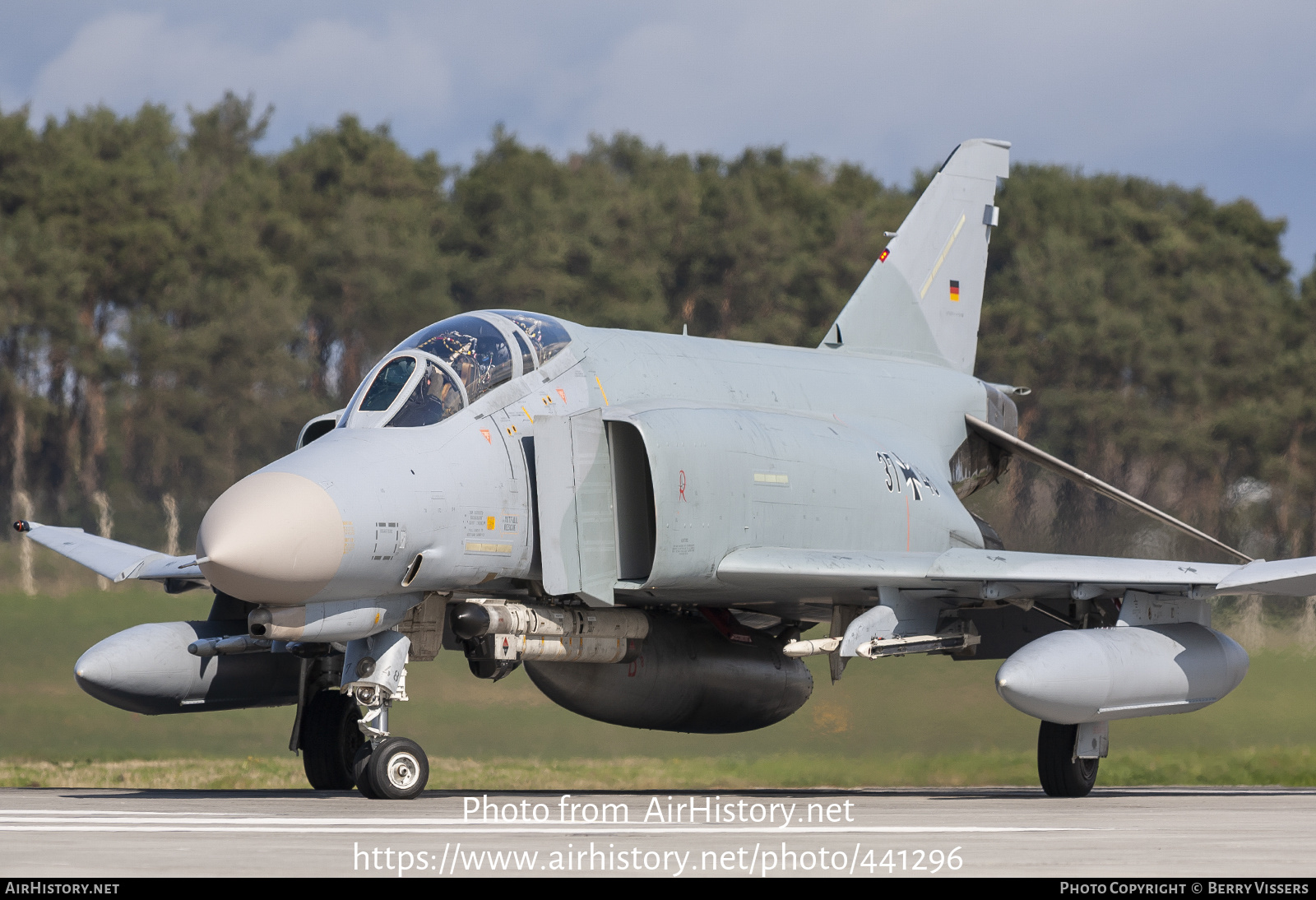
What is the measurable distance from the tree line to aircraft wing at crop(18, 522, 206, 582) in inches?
218

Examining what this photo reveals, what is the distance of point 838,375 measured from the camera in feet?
40.0

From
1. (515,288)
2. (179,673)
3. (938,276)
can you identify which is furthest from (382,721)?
(515,288)

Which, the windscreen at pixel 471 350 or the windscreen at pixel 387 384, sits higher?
the windscreen at pixel 471 350

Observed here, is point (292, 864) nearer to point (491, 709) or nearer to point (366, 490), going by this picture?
A: point (366, 490)

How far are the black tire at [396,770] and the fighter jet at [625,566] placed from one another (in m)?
0.01

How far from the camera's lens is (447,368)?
31.5 feet

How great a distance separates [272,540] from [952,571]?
167 inches

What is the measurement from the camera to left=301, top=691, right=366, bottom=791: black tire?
36.8 ft

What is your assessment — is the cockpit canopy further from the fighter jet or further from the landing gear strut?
the landing gear strut

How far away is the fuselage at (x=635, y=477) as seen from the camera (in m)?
8.44

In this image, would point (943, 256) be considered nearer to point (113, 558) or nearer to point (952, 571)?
point (952, 571)

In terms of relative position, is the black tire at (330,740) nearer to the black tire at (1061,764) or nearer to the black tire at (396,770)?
the black tire at (396,770)

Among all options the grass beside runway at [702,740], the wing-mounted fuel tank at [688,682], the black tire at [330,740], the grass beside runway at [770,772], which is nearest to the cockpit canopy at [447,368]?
the wing-mounted fuel tank at [688,682]

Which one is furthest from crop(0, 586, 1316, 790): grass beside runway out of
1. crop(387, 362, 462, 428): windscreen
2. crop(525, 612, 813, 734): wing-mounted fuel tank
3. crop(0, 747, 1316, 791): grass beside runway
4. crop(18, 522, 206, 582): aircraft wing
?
crop(387, 362, 462, 428): windscreen
